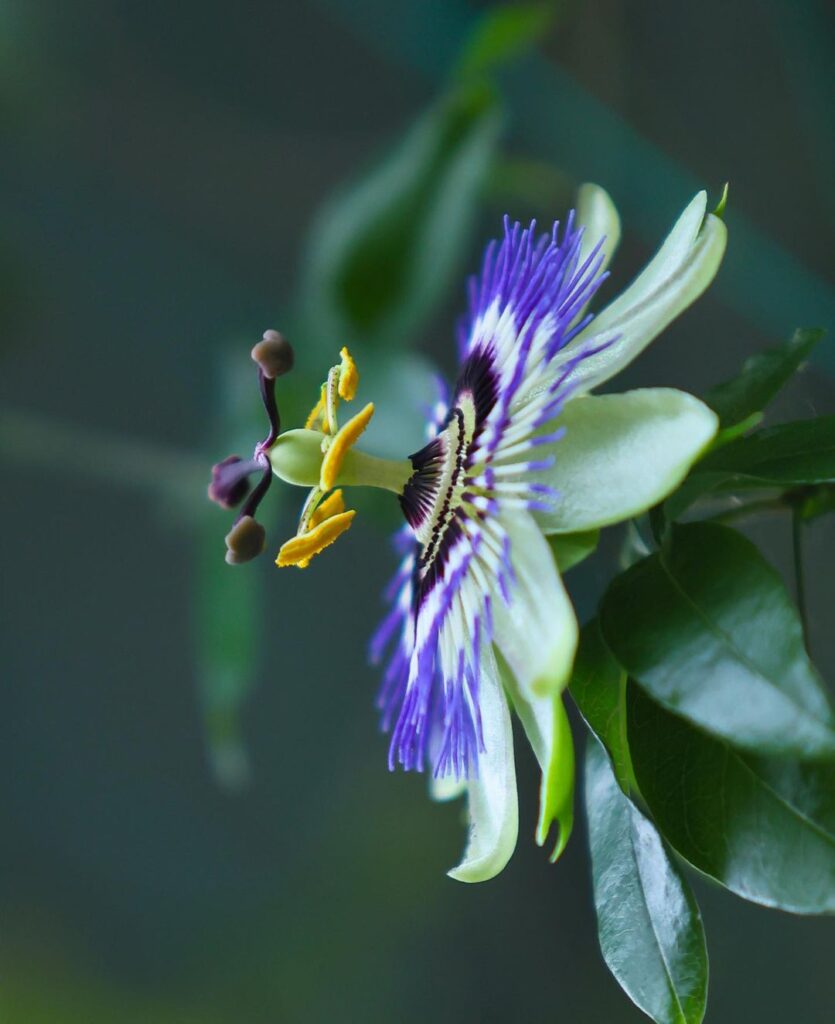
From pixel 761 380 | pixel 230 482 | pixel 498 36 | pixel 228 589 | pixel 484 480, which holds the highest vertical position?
pixel 498 36

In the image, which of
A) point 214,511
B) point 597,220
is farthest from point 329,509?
point 214,511

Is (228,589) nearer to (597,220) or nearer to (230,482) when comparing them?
(230,482)

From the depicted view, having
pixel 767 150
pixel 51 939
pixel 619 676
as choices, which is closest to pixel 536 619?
pixel 619 676

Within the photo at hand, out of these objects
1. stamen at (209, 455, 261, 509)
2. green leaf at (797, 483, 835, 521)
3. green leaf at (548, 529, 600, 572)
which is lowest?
stamen at (209, 455, 261, 509)

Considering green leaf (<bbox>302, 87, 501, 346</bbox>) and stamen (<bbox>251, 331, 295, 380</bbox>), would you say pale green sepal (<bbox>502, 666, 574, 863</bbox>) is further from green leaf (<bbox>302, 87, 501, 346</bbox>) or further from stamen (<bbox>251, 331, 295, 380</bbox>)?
green leaf (<bbox>302, 87, 501, 346</bbox>)

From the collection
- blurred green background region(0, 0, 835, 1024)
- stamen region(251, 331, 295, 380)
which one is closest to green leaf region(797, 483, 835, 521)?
stamen region(251, 331, 295, 380)

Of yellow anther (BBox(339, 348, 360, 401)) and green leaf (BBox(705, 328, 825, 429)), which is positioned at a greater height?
green leaf (BBox(705, 328, 825, 429))
